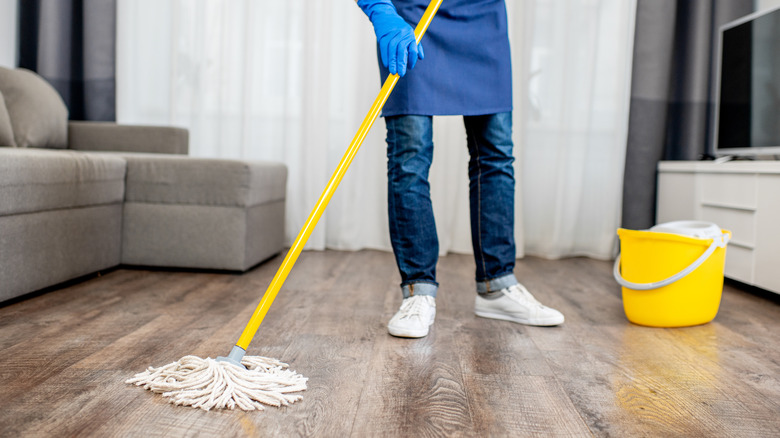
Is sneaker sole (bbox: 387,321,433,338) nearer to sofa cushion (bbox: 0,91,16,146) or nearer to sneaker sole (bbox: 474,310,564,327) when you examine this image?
sneaker sole (bbox: 474,310,564,327)

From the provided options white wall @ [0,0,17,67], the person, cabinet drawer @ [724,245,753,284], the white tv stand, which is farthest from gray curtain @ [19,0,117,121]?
cabinet drawer @ [724,245,753,284]

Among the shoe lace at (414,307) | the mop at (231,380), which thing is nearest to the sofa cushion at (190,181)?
the shoe lace at (414,307)

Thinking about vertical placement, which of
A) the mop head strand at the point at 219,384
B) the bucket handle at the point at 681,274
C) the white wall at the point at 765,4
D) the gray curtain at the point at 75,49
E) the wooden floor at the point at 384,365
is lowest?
A: the wooden floor at the point at 384,365

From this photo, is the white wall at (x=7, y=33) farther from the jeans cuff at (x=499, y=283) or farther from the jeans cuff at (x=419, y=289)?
the jeans cuff at (x=499, y=283)

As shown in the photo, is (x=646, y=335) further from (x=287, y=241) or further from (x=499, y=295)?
(x=287, y=241)

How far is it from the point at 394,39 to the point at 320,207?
393 mm

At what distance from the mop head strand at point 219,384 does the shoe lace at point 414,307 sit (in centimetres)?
39

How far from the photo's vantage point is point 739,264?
2.14 m

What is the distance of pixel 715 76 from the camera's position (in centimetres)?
280

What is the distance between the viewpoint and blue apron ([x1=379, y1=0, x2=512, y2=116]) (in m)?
1.43

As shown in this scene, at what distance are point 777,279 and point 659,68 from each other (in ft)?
3.99

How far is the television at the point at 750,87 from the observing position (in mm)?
2148

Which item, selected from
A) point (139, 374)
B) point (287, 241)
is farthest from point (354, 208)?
point (139, 374)

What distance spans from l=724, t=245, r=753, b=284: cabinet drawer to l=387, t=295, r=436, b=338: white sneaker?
126 cm
